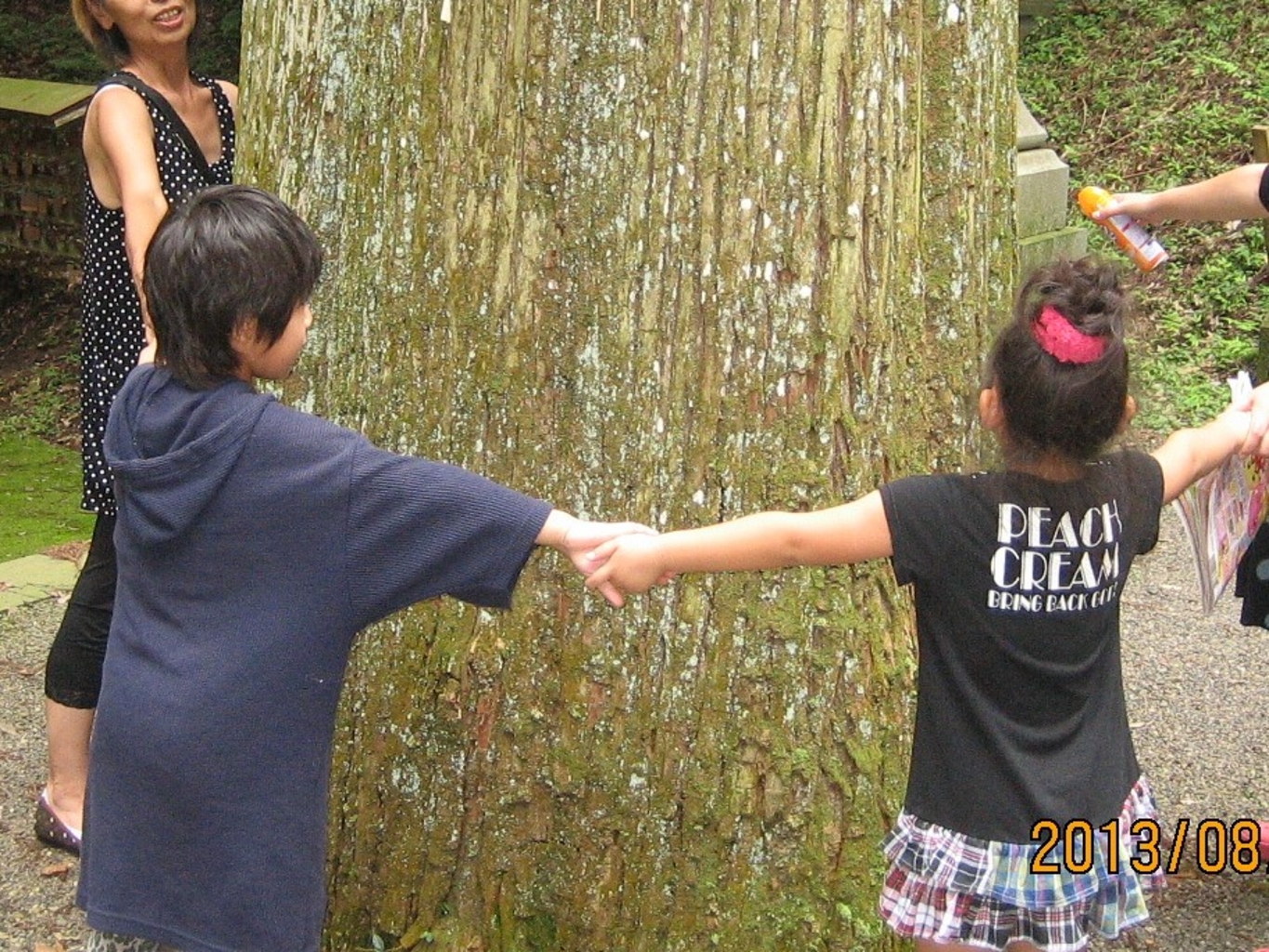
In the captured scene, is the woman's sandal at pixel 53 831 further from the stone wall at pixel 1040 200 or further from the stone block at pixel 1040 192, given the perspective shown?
the stone block at pixel 1040 192

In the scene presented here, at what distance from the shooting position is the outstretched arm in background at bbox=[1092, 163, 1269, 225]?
3545 millimetres

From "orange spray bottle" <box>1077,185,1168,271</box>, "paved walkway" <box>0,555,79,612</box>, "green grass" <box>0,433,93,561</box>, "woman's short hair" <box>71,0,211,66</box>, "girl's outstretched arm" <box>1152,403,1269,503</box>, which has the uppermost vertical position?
"woman's short hair" <box>71,0,211,66</box>

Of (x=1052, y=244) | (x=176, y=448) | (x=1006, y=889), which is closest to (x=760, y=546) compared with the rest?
(x=1006, y=889)

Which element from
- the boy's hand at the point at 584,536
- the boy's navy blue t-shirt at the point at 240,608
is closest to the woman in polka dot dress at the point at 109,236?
the boy's navy blue t-shirt at the point at 240,608

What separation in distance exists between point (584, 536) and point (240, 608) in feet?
1.79

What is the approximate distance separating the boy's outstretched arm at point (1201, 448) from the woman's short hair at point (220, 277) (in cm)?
147

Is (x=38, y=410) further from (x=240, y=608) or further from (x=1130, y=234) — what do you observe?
(x=240, y=608)

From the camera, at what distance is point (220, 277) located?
7.80 ft

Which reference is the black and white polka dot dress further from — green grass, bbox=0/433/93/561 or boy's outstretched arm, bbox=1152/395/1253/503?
green grass, bbox=0/433/93/561

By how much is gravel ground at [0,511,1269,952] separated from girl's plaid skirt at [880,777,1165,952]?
1.03m

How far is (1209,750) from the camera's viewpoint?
15.5 ft

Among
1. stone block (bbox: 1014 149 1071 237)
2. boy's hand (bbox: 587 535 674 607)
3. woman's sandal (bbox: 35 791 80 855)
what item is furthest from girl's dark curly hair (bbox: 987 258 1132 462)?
stone block (bbox: 1014 149 1071 237)

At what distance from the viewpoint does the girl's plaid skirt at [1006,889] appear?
255 cm

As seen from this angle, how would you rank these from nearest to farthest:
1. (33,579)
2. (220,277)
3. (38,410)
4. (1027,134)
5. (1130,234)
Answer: (220,277) < (1130,234) < (33,579) < (1027,134) < (38,410)
